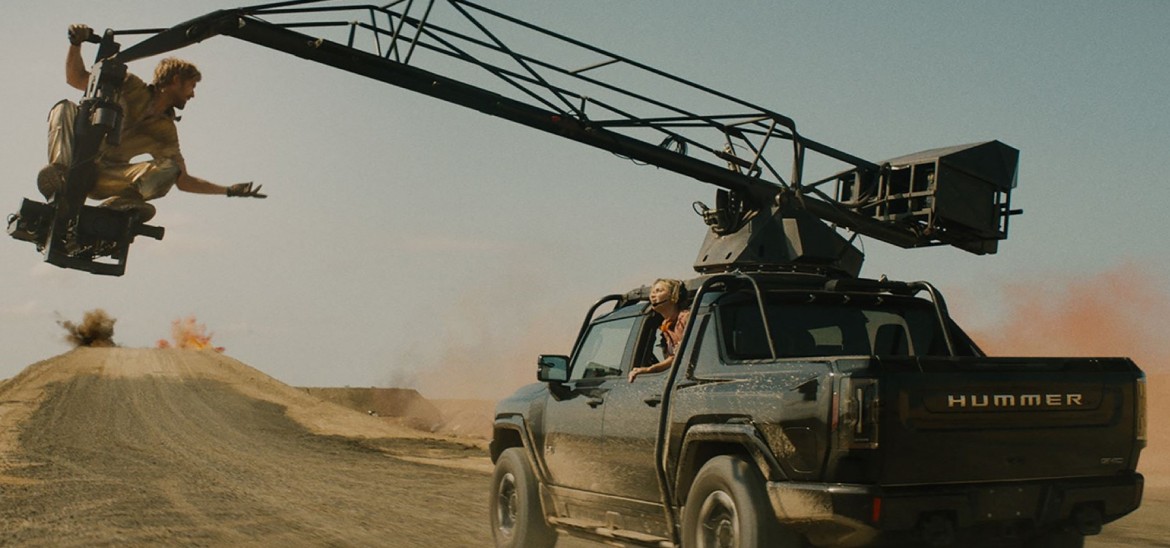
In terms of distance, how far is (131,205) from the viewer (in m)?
6.64

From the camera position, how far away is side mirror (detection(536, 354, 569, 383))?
27.3 ft

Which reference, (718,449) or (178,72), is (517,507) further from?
(178,72)

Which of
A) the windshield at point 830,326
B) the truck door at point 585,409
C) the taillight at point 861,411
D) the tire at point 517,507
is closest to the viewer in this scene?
the taillight at point 861,411

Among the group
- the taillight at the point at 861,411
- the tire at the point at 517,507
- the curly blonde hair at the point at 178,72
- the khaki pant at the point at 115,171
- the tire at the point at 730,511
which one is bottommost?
the tire at the point at 517,507

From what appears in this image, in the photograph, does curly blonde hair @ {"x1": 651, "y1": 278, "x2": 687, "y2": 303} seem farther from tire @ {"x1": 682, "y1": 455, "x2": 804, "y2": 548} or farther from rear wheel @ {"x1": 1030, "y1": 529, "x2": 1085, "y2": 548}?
rear wheel @ {"x1": 1030, "y1": 529, "x2": 1085, "y2": 548}

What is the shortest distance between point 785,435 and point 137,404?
1029 inches

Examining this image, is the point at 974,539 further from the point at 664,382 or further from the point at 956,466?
the point at 664,382

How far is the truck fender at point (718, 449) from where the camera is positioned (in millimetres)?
5844

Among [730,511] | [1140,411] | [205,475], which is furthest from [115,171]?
[205,475]

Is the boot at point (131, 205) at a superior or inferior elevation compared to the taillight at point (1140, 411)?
superior

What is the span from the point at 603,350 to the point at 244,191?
286 cm

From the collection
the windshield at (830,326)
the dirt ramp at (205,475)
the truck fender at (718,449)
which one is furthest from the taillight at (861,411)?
the dirt ramp at (205,475)

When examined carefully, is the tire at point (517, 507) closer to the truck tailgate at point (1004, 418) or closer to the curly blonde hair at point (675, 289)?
the curly blonde hair at point (675, 289)

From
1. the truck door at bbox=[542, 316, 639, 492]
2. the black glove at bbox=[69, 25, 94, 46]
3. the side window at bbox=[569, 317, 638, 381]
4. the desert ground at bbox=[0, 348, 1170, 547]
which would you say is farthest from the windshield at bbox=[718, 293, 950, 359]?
the black glove at bbox=[69, 25, 94, 46]
